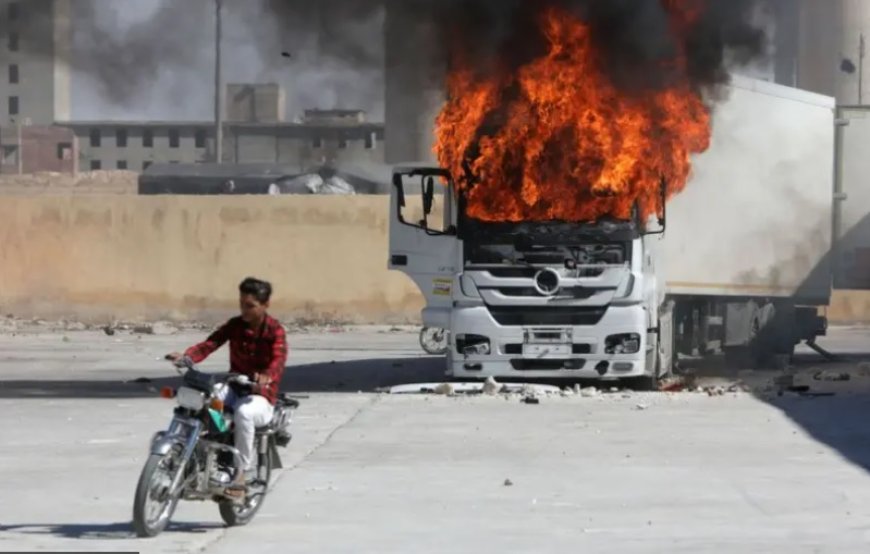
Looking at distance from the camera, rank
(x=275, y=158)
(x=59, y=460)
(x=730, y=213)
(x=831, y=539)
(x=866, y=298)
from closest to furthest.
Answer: (x=831, y=539) < (x=59, y=460) < (x=730, y=213) < (x=866, y=298) < (x=275, y=158)

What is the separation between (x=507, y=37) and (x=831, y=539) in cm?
1167

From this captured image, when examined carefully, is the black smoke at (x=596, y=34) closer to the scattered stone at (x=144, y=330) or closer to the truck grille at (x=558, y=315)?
the truck grille at (x=558, y=315)

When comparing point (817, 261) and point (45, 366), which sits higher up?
point (817, 261)

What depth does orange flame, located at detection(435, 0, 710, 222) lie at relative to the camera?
2123cm

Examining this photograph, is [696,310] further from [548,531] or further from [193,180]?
[193,180]

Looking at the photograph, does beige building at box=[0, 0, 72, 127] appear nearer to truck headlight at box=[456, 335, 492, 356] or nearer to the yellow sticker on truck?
the yellow sticker on truck

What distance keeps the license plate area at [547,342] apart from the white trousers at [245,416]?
9.73m

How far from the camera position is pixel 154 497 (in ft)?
35.6

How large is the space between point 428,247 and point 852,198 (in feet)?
24.1

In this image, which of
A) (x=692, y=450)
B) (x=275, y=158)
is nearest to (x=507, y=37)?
(x=692, y=450)

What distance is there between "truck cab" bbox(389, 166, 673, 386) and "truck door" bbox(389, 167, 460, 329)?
23 cm

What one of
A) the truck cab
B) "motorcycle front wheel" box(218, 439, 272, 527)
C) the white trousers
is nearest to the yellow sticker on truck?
the truck cab

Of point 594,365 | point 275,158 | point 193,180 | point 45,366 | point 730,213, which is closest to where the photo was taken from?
point 594,365

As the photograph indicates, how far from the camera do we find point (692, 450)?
15.9 metres
